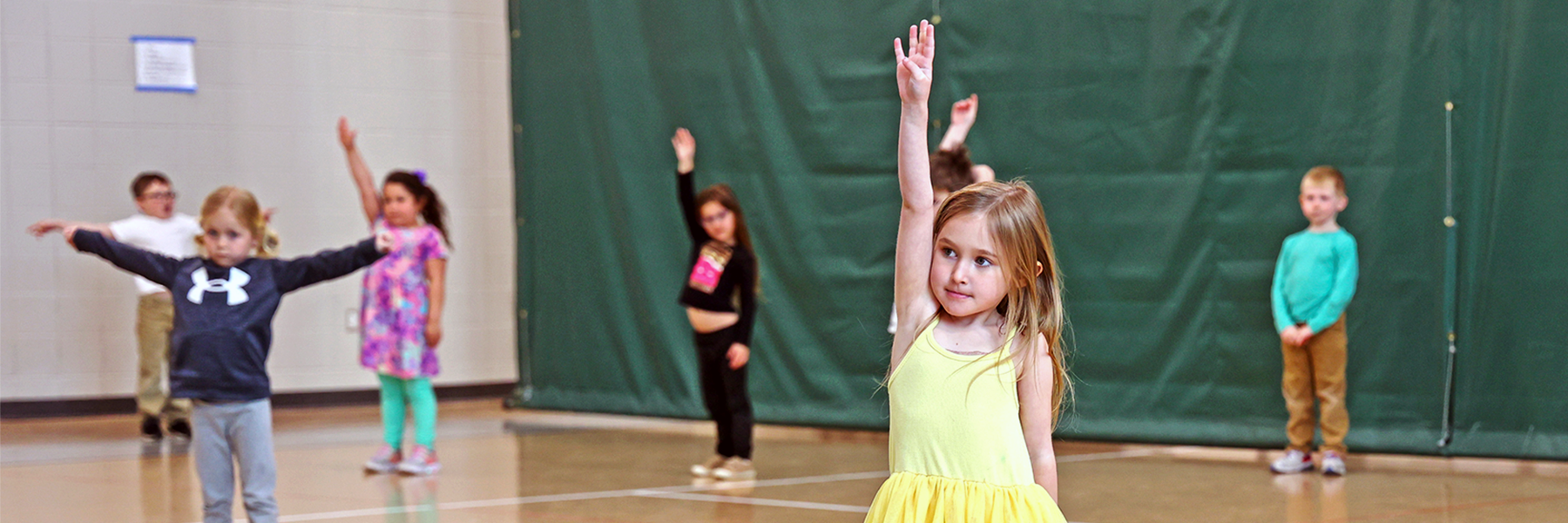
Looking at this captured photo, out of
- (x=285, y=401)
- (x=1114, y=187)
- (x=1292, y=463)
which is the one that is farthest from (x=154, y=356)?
(x=1292, y=463)

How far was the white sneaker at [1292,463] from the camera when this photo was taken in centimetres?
584

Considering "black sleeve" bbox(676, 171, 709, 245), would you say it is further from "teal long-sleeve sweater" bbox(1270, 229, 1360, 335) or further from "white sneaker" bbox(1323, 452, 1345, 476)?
"white sneaker" bbox(1323, 452, 1345, 476)

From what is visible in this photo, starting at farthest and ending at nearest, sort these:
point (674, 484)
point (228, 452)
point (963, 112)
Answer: point (674, 484), point (963, 112), point (228, 452)

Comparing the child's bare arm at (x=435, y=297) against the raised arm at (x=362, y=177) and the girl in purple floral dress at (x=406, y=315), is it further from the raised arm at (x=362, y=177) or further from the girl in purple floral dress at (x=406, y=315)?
the raised arm at (x=362, y=177)

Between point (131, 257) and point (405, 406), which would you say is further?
point (405, 406)

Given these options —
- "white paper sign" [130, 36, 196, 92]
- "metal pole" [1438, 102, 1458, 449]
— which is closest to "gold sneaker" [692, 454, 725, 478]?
"metal pole" [1438, 102, 1458, 449]

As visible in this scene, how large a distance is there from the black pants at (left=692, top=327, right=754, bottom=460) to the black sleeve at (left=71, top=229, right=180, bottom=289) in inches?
91.3

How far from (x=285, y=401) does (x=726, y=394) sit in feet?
14.1

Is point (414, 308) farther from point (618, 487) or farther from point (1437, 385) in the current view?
point (1437, 385)

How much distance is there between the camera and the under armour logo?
4.00 metres

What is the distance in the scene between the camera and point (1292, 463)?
231 inches

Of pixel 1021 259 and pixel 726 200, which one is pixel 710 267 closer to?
pixel 726 200

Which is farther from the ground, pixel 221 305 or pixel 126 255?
pixel 126 255

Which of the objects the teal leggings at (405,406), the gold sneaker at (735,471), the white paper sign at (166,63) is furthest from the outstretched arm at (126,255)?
the white paper sign at (166,63)
